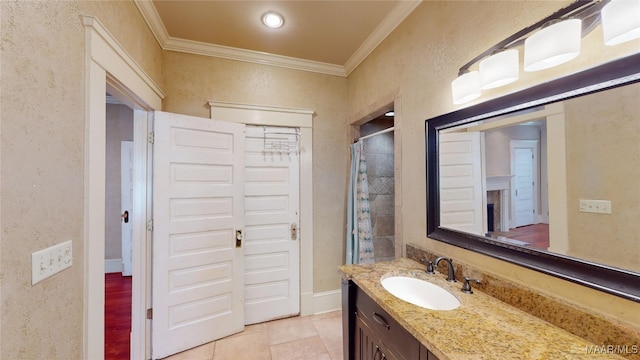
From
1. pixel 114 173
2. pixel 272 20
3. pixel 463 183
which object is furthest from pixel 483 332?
pixel 114 173

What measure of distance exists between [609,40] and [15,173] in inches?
76.7

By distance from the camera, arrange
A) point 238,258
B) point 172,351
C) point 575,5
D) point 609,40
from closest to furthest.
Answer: point 609,40 → point 575,5 → point 172,351 → point 238,258

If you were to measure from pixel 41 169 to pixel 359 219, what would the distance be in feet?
7.36

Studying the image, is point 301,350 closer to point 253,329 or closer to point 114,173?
point 253,329

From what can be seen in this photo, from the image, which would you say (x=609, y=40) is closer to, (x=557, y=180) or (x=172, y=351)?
(x=557, y=180)

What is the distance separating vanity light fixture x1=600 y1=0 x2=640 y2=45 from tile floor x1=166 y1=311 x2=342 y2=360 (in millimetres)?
2348

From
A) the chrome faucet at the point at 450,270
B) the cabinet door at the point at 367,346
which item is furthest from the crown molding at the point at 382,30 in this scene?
the cabinet door at the point at 367,346

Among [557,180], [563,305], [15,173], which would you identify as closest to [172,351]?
[15,173]

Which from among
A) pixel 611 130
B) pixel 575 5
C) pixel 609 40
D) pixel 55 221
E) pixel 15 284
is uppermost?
pixel 575 5

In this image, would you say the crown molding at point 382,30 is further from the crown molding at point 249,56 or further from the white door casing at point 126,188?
the white door casing at point 126,188

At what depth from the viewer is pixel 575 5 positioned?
2.82ft

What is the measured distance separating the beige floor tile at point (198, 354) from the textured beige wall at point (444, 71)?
185cm

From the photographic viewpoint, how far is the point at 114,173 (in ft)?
12.4

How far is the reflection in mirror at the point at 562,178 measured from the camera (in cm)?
79
